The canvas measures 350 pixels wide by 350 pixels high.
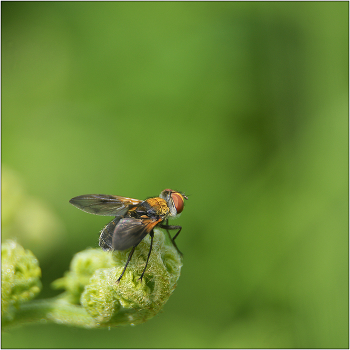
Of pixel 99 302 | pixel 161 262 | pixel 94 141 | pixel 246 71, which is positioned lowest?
pixel 99 302

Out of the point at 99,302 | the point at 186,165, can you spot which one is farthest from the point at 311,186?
the point at 99,302

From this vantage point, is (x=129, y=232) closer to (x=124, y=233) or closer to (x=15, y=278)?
(x=124, y=233)

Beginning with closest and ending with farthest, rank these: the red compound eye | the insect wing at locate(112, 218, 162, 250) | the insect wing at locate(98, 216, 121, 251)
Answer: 1. the insect wing at locate(112, 218, 162, 250)
2. the insect wing at locate(98, 216, 121, 251)
3. the red compound eye

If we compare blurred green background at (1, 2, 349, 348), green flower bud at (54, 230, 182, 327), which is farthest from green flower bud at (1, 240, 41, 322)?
blurred green background at (1, 2, 349, 348)

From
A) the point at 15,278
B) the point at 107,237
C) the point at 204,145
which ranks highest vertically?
the point at 204,145

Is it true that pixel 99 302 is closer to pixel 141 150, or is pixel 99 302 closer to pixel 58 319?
pixel 58 319

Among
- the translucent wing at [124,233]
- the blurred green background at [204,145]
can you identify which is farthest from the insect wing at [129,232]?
the blurred green background at [204,145]

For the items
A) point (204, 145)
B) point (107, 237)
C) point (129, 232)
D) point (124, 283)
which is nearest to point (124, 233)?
point (129, 232)

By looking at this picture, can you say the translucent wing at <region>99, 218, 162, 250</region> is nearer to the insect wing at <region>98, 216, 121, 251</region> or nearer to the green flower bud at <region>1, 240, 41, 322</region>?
the insect wing at <region>98, 216, 121, 251</region>
